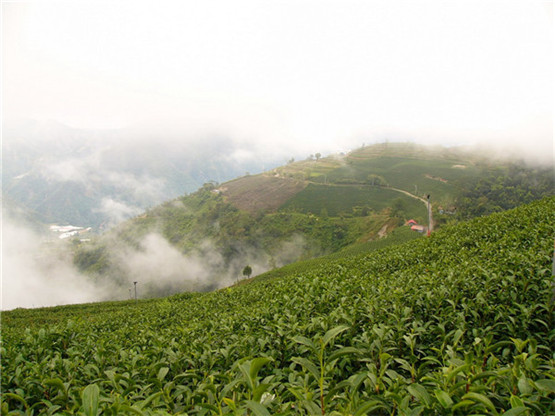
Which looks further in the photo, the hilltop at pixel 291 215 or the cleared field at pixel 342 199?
the cleared field at pixel 342 199

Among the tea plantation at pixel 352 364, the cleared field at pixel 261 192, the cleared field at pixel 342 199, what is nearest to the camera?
the tea plantation at pixel 352 364

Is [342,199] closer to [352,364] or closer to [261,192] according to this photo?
Result: [261,192]

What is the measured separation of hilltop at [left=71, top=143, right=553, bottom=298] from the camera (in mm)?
80812

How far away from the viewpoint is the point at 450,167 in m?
110

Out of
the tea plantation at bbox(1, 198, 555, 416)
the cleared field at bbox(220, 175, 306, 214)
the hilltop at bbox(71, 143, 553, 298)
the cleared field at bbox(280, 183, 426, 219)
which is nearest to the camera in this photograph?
the tea plantation at bbox(1, 198, 555, 416)

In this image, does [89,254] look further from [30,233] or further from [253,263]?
[30,233]

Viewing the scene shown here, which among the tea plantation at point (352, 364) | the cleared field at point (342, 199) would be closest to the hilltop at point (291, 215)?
the cleared field at point (342, 199)

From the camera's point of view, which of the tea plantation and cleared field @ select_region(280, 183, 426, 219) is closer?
the tea plantation

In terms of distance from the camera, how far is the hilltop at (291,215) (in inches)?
3182

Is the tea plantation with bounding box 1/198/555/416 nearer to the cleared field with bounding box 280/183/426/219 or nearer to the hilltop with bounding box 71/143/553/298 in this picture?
the hilltop with bounding box 71/143/553/298

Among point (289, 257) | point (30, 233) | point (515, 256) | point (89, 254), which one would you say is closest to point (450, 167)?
point (289, 257)

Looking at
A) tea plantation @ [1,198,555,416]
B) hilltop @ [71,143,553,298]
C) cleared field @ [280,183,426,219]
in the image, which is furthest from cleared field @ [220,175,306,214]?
tea plantation @ [1,198,555,416]

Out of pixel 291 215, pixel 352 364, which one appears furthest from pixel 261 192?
pixel 352 364

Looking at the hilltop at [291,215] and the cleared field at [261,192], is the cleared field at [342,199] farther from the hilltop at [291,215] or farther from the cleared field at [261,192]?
A: the cleared field at [261,192]
